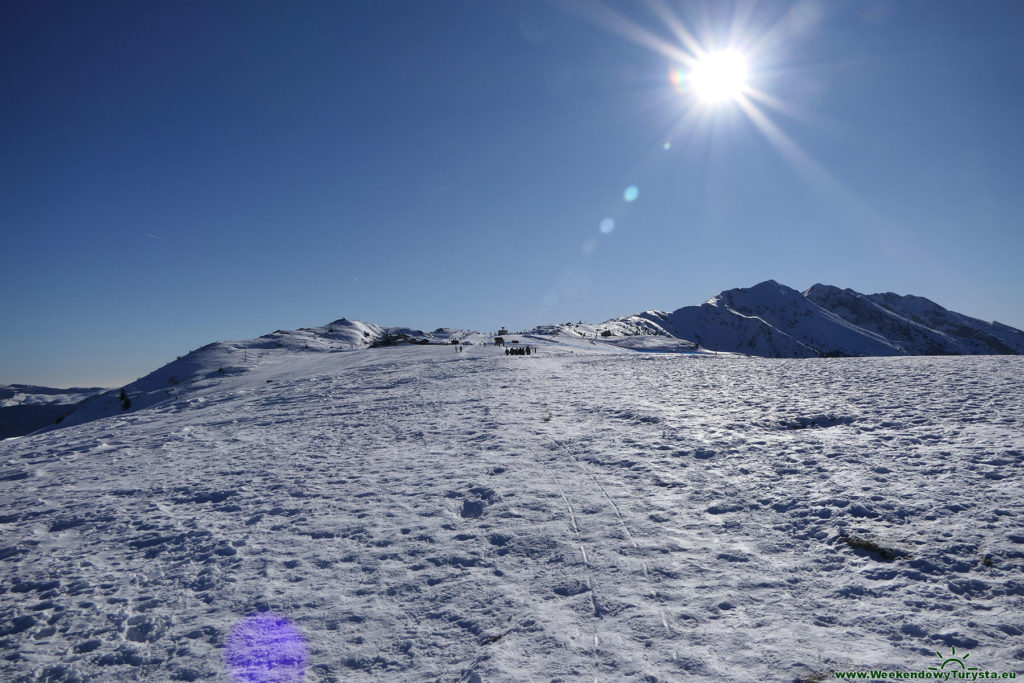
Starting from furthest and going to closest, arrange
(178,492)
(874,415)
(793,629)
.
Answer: (874,415), (178,492), (793,629)

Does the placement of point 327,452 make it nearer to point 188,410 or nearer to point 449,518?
point 449,518

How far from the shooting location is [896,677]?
9.96 ft

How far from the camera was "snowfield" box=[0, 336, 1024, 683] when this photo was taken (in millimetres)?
3533

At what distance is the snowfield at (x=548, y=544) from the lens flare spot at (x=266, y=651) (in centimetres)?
6

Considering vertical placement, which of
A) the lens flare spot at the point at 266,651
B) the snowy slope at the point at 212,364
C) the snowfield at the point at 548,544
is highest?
the snowy slope at the point at 212,364

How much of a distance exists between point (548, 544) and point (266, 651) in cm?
255

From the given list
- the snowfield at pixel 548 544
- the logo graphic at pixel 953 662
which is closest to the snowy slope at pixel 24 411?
the snowfield at pixel 548 544

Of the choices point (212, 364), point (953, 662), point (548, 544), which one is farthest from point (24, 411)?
point (953, 662)

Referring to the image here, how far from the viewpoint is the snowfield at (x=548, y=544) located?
3533 millimetres

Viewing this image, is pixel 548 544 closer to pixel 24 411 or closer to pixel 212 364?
pixel 212 364

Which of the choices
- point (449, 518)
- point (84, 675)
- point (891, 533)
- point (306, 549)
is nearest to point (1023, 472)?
point (891, 533)

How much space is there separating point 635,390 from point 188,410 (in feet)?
38.3

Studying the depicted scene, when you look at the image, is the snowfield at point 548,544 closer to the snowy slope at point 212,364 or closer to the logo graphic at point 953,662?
the logo graphic at point 953,662

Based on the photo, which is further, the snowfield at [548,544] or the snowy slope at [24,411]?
the snowy slope at [24,411]
